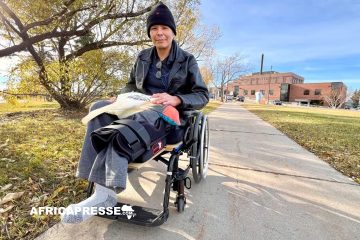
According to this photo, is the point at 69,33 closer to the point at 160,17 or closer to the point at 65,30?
the point at 65,30

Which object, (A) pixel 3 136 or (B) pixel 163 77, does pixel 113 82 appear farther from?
(B) pixel 163 77

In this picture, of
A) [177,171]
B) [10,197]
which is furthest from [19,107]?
[177,171]

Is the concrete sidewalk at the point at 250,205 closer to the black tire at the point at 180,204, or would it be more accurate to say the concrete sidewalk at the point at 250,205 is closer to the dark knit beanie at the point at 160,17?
the black tire at the point at 180,204

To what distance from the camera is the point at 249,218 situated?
1.97m

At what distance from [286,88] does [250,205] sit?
72981 mm

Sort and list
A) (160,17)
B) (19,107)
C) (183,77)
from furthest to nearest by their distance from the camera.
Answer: (19,107) → (183,77) → (160,17)

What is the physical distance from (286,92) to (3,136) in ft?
237

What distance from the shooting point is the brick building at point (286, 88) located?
62528mm

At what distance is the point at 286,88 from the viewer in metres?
68.7

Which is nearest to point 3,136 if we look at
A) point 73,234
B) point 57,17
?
point 57,17

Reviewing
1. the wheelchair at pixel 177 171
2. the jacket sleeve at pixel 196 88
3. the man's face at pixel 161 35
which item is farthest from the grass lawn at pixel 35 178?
the man's face at pixel 161 35

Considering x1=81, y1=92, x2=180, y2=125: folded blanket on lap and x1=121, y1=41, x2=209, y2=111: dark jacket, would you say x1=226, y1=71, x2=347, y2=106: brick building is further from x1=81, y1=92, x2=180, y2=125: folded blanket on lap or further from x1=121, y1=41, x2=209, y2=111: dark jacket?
x1=81, y1=92, x2=180, y2=125: folded blanket on lap

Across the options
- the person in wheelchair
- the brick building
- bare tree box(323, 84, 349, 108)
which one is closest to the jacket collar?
the person in wheelchair

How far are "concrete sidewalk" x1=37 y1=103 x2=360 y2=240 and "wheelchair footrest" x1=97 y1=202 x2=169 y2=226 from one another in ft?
0.38
